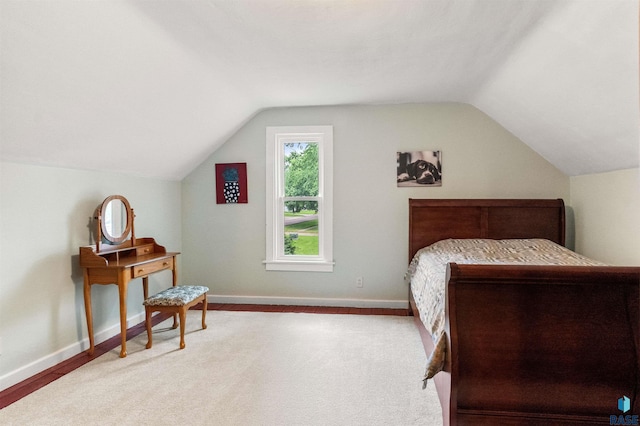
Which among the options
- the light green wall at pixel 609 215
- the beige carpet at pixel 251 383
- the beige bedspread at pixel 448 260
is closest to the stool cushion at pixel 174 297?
the beige carpet at pixel 251 383

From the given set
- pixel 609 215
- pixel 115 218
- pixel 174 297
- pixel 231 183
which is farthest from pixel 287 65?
pixel 609 215

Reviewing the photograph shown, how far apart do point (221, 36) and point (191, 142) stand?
161cm

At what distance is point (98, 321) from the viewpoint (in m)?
3.18

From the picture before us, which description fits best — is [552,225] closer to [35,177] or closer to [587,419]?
[587,419]

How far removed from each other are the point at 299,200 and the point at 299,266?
0.79 m

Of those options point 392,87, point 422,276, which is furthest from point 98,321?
point 392,87

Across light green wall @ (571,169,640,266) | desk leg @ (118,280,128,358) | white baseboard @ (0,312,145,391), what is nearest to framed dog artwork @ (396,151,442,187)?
light green wall @ (571,169,640,266)

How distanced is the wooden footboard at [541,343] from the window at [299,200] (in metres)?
2.55

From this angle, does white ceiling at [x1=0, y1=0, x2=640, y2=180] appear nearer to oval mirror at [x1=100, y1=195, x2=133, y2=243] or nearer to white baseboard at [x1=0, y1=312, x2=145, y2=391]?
oval mirror at [x1=100, y1=195, x2=133, y2=243]

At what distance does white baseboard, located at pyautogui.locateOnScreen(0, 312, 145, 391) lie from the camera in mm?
2396

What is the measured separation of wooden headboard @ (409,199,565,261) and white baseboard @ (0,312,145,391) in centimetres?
303

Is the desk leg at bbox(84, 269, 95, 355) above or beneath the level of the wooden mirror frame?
beneath

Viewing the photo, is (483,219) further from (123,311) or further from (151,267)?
(123,311)

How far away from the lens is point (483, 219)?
12.8 feet
